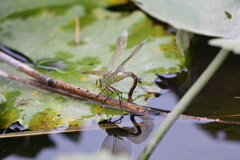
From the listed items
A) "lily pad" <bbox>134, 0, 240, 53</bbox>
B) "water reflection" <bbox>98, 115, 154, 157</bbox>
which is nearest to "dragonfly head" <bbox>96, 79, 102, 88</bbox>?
"water reflection" <bbox>98, 115, 154, 157</bbox>

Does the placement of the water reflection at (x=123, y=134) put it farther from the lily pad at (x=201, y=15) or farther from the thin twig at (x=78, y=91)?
the lily pad at (x=201, y=15)

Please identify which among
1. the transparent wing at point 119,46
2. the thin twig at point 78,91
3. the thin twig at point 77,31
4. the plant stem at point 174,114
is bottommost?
the plant stem at point 174,114

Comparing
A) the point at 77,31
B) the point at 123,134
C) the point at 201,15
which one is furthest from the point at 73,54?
the point at 201,15

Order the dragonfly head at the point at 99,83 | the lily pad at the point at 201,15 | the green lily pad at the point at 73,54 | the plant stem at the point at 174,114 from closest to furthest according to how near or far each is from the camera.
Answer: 1. the plant stem at the point at 174,114
2. the lily pad at the point at 201,15
3. the green lily pad at the point at 73,54
4. the dragonfly head at the point at 99,83

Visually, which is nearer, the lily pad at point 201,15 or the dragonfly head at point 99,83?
the lily pad at point 201,15

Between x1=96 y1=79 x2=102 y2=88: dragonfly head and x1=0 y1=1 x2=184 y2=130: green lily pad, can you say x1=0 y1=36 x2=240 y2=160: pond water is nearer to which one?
x1=0 y1=1 x2=184 y2=130: green lily pad

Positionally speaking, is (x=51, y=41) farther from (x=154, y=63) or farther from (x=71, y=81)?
(x=154, y=63)

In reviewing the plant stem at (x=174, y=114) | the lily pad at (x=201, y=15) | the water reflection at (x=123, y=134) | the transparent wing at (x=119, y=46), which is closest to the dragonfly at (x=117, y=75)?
the transparent wing at (x=119, y=46)
